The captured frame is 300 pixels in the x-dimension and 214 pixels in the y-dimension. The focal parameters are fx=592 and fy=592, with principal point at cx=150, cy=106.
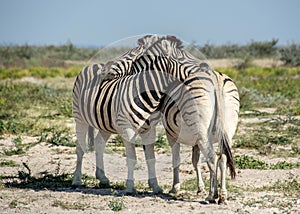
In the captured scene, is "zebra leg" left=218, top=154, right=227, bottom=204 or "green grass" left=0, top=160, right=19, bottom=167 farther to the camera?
"green grass" left=0, top=160, right=19, bottom=167

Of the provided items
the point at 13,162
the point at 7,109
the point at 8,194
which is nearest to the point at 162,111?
the point at 8,194

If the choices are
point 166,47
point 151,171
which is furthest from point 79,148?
point 166,47

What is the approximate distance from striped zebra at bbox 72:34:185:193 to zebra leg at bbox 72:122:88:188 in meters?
0.01

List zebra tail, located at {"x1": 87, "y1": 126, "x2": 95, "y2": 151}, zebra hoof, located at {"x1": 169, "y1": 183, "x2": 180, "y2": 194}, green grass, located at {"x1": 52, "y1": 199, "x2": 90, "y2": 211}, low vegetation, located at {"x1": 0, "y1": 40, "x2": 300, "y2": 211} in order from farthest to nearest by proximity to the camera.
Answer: zebra tail, located at {"x1": 87, "y1": 126, "x2": 95, "y2": 151}, low vegetation, located at {"x1": 0, "y1": 40, "x2": 300, "y2": 211}, zebra hoof, located at {"x1": 169, "y1": 183, "x2": 180, "y2": 194}, green grass, located at {"x1": 52, "y1": 199, "x2": 90, "y2": 211}

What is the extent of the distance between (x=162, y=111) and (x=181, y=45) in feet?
2.90

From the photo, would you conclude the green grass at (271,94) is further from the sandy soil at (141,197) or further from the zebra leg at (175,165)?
the zebra leg at (175,165)

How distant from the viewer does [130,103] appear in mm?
7254

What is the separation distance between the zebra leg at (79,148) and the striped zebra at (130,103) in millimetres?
14

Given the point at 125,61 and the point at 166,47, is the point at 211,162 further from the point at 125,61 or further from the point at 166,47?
the point at 125,61

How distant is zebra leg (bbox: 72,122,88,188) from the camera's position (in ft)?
26.5

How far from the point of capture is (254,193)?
7.33 m

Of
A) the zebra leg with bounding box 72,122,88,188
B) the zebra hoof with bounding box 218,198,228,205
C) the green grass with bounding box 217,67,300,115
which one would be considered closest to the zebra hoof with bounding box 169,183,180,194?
the zebra hoof with bounding box 218,198,228,205

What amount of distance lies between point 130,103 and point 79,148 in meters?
1.45

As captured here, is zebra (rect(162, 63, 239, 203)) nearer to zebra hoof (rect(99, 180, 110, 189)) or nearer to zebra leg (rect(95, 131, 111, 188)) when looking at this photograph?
zebra hoof (rect(99, 180, 110, 189))
